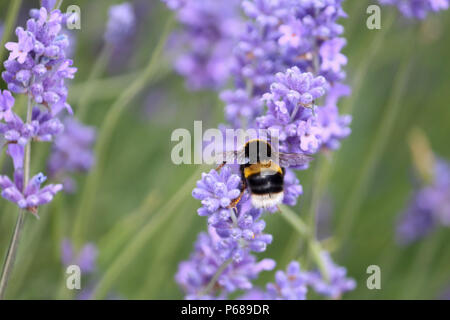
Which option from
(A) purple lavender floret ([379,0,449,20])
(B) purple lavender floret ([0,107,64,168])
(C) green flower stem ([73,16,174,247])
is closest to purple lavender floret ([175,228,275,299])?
(B) purple lavender floret ([0,107,64,168])

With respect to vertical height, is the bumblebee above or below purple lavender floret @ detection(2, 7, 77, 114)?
below

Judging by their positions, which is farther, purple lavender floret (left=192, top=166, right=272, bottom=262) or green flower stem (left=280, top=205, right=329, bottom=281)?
green flower stem (left=280, top=205, right=329, bottom=281)

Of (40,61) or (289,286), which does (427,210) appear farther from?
(40,61)

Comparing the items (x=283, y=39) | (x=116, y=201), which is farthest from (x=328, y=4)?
(x=116, y=201)

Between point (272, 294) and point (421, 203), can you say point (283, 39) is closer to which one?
point (272, 294)

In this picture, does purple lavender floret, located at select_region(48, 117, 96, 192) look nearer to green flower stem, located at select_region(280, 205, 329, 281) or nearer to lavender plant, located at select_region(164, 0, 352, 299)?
lavender plant, located at select_region(164, 0, 352, 299)

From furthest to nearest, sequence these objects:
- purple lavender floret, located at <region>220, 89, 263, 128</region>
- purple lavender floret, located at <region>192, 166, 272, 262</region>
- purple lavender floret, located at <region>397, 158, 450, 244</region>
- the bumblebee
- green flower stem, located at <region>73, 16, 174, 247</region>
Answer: purple lavender floret, located at <region>397, 158, 450, 244</region> → green flower stem, located at <region>73, 16, 174, 247</region> → purple lavender floret, located at <region>220, 89, 263, 128</region> → the bumblebee → purple lavender floret, located at <region>192, 166, 272, 262</region>

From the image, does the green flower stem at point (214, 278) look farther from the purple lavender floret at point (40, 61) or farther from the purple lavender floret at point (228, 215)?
the purple lavender floret at point (40, 61)

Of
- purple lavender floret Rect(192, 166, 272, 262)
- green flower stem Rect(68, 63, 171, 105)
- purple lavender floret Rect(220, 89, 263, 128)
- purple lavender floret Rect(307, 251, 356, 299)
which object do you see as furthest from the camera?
green flower stem Rect(68, 63, 171, 105)
